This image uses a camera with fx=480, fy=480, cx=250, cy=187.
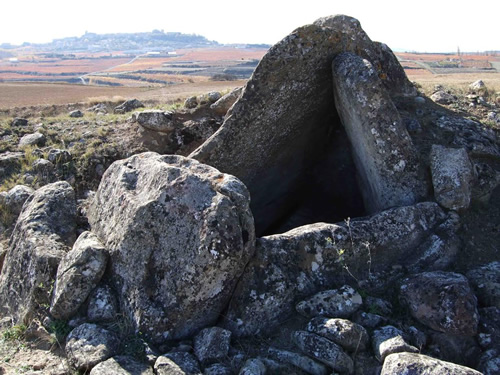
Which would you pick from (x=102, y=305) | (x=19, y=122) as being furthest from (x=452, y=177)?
(x=19, y=122)

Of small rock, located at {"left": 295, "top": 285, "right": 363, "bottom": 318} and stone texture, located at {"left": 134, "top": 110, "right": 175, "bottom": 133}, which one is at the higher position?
stone texture, located at {"left": 134, "top": 110, "right": 175, "bottom": 133}

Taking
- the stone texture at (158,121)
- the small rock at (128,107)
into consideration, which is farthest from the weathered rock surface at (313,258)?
the small rock at (128,107)

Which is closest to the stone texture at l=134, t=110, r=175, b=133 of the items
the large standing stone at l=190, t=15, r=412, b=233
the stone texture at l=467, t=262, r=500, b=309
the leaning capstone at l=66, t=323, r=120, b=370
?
the large standing stone at l=190, t=15, r=412, b=233

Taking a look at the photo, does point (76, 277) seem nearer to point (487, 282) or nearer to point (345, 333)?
point (345, 333)

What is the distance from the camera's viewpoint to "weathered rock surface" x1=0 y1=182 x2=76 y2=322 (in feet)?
17.2

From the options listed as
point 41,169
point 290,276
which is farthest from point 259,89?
point 41,169

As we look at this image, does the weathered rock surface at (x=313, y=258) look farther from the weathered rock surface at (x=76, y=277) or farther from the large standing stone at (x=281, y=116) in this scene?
the large standing stone at (x=281, y=116)

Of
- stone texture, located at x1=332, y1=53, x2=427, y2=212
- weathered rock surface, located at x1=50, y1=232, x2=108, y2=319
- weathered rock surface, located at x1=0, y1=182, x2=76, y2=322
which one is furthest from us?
stone texture, located at x1=332, y1=53, x2=427, y2=212

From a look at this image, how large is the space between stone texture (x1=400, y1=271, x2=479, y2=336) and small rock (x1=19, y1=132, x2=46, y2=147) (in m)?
8.36

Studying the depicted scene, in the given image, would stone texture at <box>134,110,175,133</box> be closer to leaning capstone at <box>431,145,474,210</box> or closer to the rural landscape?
the rural landscape

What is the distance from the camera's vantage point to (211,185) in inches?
196

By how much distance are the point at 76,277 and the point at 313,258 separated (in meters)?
2.47

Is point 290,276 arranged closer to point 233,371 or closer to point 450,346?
point 233,371

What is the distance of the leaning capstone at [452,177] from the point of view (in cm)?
595
